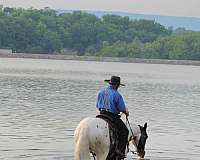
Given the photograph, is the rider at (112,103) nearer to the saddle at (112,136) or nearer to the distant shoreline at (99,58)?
the saddle at (112,136)

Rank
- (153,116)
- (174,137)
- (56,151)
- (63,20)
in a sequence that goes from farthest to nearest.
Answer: (63,20), (153,116), (174,137), (56,151)

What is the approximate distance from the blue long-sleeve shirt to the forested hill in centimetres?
15412

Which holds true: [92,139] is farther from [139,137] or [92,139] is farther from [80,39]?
[80,39]

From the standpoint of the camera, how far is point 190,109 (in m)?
40.1

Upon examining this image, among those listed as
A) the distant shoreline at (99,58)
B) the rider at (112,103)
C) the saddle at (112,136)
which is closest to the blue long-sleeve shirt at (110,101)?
the rider at (112,103)

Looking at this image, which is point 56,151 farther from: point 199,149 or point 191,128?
point 191,128

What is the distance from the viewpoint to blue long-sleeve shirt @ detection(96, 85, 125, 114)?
607 inches

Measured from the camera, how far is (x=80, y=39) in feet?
589

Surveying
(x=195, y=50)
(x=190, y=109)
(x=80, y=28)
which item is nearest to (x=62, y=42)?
(x=80, y=28)

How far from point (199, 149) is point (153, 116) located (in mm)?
11532

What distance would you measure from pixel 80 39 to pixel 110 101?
164 metres

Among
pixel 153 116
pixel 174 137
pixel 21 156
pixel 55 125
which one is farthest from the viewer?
pixel 153 116

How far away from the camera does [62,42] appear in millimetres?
178750

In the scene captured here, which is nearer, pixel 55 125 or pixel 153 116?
pixel 55 125
